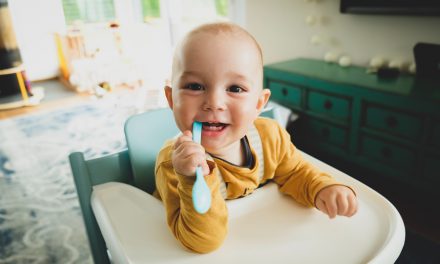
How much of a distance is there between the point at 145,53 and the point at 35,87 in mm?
1355

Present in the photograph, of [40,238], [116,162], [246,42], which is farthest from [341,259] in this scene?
[40,238]

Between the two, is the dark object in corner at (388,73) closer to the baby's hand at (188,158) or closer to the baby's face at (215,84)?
the baby's face at (215,84)

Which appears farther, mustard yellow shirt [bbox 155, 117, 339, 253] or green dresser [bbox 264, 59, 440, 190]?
green dresser [bbox 264, 59, 440, 190]

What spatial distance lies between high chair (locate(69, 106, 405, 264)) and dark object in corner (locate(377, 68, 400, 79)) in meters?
1.10

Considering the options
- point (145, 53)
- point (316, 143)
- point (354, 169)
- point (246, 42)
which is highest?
point (246, 42)

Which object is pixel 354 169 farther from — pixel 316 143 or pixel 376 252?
pixel 376 252

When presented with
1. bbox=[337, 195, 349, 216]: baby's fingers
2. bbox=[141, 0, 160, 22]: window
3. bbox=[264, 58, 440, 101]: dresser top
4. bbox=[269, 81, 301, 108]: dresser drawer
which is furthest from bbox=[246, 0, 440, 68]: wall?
bbox=[141, 0, 160, 22]: window

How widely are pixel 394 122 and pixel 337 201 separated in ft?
3.41

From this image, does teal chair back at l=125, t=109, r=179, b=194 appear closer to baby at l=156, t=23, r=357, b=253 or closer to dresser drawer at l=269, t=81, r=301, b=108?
baby at l=156, t=23, r=357, b=253

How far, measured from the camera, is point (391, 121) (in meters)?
1.50

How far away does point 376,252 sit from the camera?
1.74 feet

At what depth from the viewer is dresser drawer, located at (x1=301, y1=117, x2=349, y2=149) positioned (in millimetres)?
1744

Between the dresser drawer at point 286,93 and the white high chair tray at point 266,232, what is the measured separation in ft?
4.06

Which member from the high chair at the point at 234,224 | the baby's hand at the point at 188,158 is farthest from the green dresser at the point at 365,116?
the baby's hand at the point at 188,158
